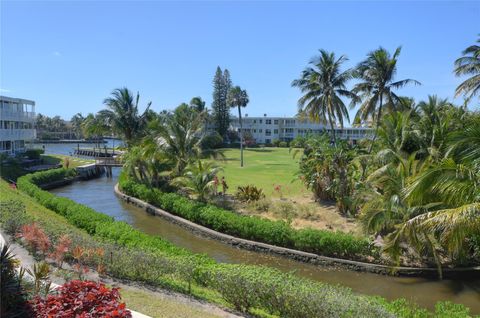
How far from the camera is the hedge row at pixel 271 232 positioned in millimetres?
14852

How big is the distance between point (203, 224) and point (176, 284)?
1005 cm

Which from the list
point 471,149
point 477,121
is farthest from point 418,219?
point 477,121

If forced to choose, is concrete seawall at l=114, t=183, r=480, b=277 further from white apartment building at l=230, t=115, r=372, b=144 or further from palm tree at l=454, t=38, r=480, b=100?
white apartment building at l=230, t=115, r=372, b=144

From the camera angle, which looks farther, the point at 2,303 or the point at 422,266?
the point at 422,266

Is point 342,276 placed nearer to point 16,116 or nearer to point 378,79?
point 378,79

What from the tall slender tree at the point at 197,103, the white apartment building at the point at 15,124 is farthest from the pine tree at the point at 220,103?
the white apartment building at the point at 15,124

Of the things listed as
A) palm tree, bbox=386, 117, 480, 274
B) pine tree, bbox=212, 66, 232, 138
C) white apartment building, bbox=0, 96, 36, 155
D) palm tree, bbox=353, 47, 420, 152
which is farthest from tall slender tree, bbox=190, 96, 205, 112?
palm tree, bbox=386, 117, 480, 274

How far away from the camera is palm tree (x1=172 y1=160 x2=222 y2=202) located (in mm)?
21391

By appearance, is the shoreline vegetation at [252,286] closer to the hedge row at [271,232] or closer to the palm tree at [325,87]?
the hedge row at [271,232]

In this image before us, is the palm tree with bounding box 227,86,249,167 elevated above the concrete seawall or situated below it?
above

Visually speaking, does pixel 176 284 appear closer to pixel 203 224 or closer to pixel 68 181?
pixel 203 224

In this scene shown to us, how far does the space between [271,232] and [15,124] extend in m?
41.5

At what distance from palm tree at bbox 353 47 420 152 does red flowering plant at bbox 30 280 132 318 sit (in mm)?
23642

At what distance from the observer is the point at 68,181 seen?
36250 millimetres
